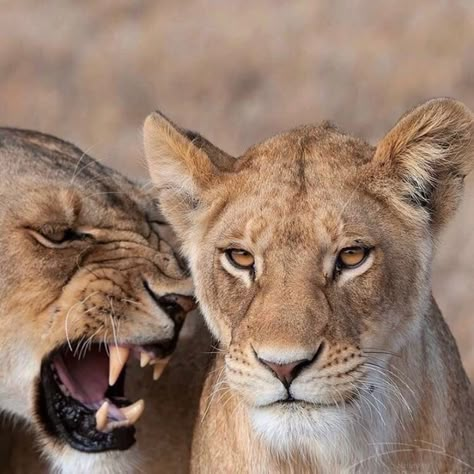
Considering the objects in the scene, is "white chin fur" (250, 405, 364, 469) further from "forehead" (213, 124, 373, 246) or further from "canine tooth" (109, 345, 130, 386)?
"canine tooth" (109, 345, 130, 386)

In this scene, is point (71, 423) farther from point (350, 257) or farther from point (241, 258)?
point (350, 257)

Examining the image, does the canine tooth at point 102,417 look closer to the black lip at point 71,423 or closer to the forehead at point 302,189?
the black lip at point 71,423

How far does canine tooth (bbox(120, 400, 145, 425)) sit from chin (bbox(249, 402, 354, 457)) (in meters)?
0.53

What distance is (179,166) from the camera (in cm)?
322

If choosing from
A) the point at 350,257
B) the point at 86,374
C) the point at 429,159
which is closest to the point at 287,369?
the point at 350,257

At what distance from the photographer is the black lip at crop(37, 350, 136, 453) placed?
346 centimetres

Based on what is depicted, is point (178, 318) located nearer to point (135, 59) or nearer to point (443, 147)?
point (443, 147)

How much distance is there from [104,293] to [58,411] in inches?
13.7

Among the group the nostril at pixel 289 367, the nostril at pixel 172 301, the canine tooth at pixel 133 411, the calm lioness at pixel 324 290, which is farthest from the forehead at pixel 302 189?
the canine tooth at pixel 133 411

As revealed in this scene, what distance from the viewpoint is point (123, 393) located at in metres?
3.66

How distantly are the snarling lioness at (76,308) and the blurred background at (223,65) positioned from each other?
2545mm

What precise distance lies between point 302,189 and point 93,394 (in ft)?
3.05

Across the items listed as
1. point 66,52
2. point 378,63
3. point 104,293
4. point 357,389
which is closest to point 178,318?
point 104,293

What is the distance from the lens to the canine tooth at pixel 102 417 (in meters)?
3.45
